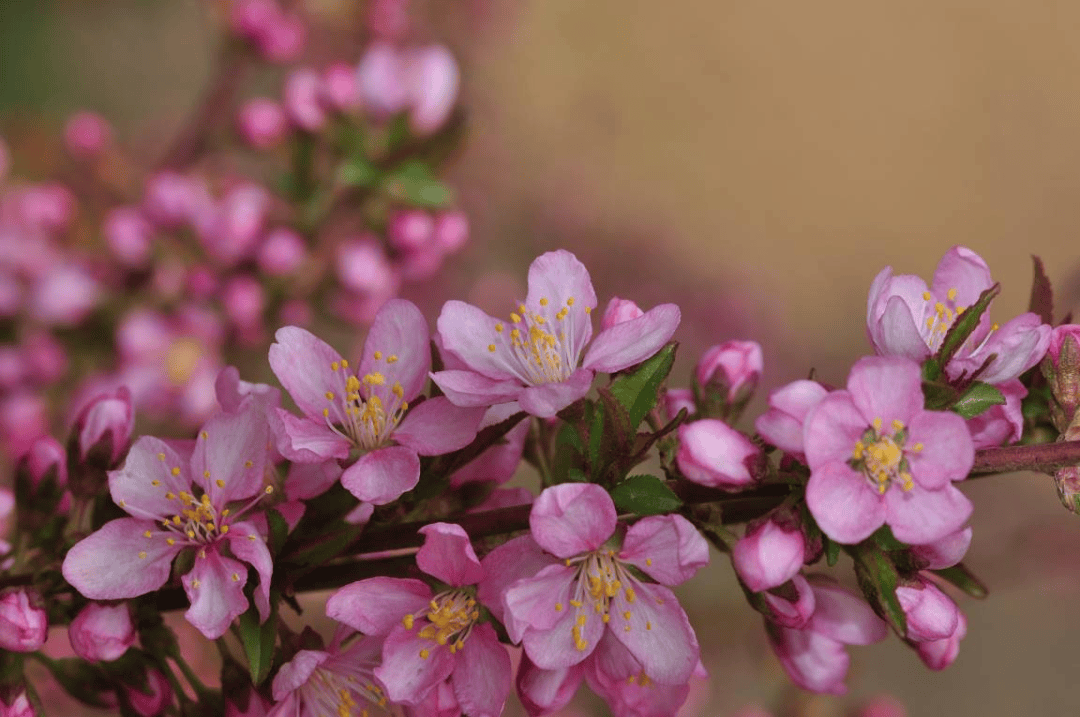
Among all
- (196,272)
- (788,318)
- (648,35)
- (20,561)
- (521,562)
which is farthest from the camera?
(648,35)

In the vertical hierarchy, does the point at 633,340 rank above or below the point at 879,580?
above

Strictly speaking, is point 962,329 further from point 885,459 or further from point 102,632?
point 102,632

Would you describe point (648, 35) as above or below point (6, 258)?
above

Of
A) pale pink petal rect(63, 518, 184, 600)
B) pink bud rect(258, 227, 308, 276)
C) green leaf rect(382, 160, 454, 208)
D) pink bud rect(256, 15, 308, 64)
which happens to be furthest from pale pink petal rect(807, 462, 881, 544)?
pink bud rect(256, 15, 308, 64)

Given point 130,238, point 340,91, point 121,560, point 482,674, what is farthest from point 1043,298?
point 130,238

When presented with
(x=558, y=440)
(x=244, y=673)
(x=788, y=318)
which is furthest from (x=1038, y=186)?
(x=244, y=673)

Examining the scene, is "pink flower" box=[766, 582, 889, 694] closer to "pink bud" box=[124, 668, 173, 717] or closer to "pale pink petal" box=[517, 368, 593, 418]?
"pale pink petal" box=[517, 368, 593, 418]

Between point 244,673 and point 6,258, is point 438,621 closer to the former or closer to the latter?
point 244,673

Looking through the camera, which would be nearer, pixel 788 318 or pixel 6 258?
pixel 6 258
